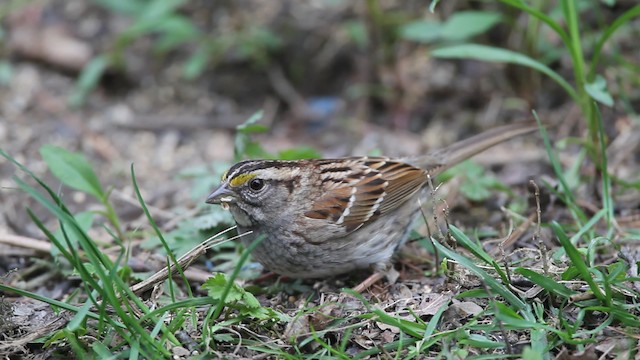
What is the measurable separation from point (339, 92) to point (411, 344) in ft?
12.8

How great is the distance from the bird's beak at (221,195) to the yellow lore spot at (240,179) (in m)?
0.04

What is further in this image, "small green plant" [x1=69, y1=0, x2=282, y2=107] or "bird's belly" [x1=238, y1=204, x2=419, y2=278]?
"small green plant" [x1=69, y1=0, x2=282, y2=107]

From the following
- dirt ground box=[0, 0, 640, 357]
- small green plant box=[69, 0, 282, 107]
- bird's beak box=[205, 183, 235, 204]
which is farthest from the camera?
small green plant box=[69, 0, 282, 107]

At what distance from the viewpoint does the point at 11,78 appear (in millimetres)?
6727

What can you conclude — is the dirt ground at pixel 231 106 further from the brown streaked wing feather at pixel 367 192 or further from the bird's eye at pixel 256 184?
the bird's eye at pixel 256 184

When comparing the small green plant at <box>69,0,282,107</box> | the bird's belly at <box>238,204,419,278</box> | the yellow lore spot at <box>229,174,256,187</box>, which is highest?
the small green plant at <box>69,0,282,107</box>

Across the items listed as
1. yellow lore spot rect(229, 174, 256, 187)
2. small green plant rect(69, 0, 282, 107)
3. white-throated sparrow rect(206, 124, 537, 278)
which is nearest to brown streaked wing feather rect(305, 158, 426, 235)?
white-throated sparrow rect(206, 124, 537, 278)

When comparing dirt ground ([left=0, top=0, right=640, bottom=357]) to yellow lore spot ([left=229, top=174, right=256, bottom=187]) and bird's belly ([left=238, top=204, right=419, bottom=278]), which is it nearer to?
bird's belly ([left=238, top=204, right=419, bottom=278])

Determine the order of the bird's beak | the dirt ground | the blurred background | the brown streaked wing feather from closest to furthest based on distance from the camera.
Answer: the bird's beak, the brown streaked wing feather, the dirt ground, the blurred background

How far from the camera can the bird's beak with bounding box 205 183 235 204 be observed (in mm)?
3992

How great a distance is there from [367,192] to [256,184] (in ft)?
2.27

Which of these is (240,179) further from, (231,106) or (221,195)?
(231,106)

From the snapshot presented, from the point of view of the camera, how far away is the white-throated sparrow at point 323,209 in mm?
4070

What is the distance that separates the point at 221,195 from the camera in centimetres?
401
